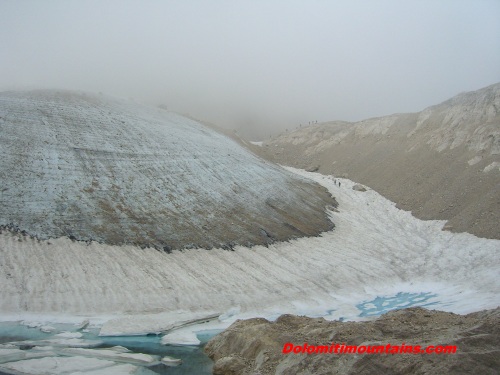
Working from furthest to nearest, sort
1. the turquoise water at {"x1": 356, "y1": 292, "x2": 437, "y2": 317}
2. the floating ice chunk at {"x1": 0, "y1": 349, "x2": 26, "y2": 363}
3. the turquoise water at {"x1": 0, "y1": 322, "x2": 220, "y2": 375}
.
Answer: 1. the turquoise water at {"x1": 356, "y1": 292, "x2": 437, "y2": 317}
2. the turquoise water at {"x1": 0, "y1": 322, "x2": 220, "y2": 375}
3. the floating ice chunk at {"x1": 0, "y1": 349, "x2": 26, "y2": 363}

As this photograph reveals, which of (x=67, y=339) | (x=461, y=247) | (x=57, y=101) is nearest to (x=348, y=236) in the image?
(x=461, y=247)

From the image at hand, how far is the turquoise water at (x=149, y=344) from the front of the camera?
13.3 metres

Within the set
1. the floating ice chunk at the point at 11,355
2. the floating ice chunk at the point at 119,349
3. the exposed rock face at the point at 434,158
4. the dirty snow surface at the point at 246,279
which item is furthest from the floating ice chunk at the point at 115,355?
the exposed rock face at the point at 434,158

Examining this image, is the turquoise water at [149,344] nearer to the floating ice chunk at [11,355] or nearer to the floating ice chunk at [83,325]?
the floating ice chunk at [83,325]

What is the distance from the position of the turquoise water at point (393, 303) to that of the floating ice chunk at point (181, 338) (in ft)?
30.3

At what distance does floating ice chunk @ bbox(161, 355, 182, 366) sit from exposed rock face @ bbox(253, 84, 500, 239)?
28.7 metres

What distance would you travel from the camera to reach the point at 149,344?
52.2ft

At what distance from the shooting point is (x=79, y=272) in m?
20.9

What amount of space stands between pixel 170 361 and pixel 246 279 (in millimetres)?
10429

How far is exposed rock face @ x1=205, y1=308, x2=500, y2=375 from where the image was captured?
8.92 metres

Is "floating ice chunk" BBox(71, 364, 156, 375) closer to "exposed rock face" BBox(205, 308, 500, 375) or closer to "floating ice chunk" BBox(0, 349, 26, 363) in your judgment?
"floating ice chunk" BBox(0, 349, 26, 363)

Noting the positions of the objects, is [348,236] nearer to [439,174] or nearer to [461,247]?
[461,247]

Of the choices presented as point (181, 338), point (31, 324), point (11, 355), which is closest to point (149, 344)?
point (181, 338)

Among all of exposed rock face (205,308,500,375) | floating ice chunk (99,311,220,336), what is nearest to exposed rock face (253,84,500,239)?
exposed rock face (205,308,500,375)
